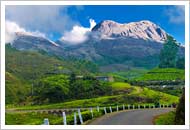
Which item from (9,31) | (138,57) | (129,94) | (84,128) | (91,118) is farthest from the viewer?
(138,57)

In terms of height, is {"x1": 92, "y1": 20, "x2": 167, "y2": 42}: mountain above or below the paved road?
above

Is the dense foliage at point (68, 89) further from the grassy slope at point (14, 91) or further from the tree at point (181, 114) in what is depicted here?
the tree at point (181, 114)

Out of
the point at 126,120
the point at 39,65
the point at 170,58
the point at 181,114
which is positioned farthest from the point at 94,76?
the point at 181,114

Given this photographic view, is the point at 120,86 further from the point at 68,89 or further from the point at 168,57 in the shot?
the point at 168,57

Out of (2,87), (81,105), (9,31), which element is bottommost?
(81,105)

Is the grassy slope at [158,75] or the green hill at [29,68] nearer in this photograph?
the green hill at [29,68]

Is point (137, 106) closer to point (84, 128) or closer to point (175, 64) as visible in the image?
point (175, 64)

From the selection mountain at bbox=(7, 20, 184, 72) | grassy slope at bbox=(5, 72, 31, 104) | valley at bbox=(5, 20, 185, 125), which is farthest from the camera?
mountain at bbox=(7, 20, 184, 72)

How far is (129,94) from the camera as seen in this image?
75.2 feet

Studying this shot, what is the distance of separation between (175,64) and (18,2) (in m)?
14.1

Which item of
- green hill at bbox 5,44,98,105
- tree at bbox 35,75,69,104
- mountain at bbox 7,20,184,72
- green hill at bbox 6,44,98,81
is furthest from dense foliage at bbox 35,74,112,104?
green hill at bbox 6,44,98,81

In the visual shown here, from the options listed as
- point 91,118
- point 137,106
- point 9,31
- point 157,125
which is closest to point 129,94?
point 137,106

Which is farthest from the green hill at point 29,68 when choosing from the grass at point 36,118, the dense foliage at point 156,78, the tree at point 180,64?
the tree at point 180,64

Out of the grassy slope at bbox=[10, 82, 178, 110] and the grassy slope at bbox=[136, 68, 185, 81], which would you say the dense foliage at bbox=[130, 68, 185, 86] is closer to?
the grassy slope at bbox=[136, 68, 185, 81]
